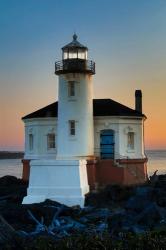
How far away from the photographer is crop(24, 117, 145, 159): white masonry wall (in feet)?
84.0

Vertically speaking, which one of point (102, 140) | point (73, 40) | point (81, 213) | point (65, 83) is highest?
point (73, 40)

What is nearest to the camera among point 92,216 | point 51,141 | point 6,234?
point 6,234

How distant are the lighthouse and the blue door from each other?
2.73ft

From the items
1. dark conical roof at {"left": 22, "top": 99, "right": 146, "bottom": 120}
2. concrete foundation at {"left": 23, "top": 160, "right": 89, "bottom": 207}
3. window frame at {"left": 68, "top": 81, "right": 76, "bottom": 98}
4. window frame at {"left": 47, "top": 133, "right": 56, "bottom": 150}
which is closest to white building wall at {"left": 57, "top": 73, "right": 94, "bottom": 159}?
window frame at {"left": 68, "top": 81, "right": 76, "bottom": 98}

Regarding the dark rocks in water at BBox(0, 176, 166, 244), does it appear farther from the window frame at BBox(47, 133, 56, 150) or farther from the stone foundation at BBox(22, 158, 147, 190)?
the window frame at BBox(47, 133, 56, 150)

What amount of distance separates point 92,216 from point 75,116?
7083mm

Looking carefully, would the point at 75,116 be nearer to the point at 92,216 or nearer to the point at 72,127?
the point at 72,127

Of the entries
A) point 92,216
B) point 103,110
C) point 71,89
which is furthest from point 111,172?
point 92,216

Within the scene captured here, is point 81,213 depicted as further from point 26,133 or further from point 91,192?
point 26,133

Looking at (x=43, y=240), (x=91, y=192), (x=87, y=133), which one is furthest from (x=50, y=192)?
(x=43, y=240)

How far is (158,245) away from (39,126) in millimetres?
17111

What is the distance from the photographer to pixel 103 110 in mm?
26234

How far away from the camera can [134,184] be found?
25.3 meters

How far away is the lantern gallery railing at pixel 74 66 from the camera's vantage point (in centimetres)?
2481
